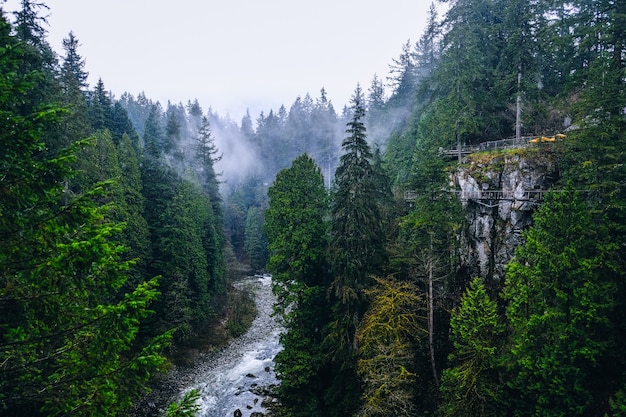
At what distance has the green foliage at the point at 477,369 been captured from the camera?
17.1m

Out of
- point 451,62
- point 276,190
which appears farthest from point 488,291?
point 451,62

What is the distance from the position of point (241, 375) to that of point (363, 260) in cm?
1760

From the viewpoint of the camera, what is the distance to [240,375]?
32.2 m

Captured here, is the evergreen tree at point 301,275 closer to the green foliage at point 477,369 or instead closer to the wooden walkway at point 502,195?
the wooden walkway at point 502,195

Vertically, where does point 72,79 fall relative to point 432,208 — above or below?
above

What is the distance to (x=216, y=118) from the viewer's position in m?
158

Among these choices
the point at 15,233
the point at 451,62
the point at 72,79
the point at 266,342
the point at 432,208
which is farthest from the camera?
the point at 266,342

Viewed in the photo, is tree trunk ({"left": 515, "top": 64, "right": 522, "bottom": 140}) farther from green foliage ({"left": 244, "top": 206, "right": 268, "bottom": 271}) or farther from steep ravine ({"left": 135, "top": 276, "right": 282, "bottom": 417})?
green foliage ({"left": 244, "top": 206, "right": 268, "bottom": 271})

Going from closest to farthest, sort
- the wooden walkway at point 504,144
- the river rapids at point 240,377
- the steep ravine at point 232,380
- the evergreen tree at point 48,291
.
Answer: the evergreen tree at point 48,291, the wooden walkway at point 504,144, the steep ravine at point 232,380, the river rapids at point 240,377

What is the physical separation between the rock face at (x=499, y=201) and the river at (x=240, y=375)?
16134 millimetres

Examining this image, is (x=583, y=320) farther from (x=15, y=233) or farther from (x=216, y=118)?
(x=216, y=118)

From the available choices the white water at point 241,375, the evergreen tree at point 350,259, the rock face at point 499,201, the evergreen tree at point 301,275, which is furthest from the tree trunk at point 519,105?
the white water at point 241,375

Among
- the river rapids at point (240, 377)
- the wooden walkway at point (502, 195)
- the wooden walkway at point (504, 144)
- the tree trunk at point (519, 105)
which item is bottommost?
the river rapids at point (240, 377)

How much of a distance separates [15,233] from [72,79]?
29.6 m
